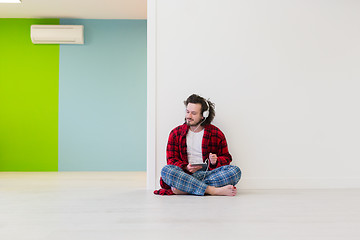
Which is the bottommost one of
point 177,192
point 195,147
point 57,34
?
point 177,192

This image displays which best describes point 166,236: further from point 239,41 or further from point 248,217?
point 239,41

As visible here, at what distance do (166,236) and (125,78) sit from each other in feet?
13.2

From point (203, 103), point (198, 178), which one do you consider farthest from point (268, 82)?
point (198, 178)

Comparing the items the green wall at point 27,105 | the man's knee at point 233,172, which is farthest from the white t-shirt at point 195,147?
the green wall at point 27,105

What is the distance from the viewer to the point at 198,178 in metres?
2.82

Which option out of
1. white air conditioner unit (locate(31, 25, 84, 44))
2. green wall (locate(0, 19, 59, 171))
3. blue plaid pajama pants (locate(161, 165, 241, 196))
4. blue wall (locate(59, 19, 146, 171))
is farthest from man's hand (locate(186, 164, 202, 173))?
white air conditioner unit (locate(31, 25, 84, 44))

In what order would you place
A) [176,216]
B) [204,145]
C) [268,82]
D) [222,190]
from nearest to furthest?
[176,216], [222,190], [204,145], [268,82]

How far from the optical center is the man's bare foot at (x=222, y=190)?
2.68 m

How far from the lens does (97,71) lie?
5.29 m

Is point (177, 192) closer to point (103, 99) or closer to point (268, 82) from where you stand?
point (268, 82)

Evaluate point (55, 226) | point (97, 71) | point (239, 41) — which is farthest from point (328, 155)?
point (97, 71)

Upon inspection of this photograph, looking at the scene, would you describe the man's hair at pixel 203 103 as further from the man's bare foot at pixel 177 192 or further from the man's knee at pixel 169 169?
the man's bare foot at pixel 177 192

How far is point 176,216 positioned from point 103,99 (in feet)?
11.9

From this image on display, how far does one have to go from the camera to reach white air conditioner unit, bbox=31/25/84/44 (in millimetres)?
5137
